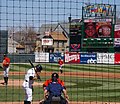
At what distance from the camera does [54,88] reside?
31.8ft

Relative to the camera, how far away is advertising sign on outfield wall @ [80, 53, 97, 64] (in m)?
43.8

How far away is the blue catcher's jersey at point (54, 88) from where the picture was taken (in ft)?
31.5

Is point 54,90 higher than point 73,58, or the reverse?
point 54,90

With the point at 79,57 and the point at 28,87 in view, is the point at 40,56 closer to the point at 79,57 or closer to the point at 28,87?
the point at 79,57

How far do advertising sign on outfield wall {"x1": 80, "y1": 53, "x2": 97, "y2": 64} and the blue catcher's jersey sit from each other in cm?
3410

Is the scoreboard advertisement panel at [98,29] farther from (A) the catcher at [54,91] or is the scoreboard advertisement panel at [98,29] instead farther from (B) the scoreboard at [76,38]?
(A) the catcher at [54,91]

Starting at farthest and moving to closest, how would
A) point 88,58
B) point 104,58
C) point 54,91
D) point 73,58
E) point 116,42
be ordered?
point 116,42 < point 73,58 < point 88,58 < point 104,58 < point 54,91

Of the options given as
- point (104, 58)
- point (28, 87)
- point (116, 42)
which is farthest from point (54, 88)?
point (116, 42)

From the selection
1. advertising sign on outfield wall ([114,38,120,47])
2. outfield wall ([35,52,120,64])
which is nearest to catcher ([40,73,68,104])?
outfield wall ([35,52,120,64])

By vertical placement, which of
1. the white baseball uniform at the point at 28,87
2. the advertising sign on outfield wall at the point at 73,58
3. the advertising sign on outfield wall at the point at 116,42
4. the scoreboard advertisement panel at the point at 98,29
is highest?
the scoreboard advertisement panel at the point at 98,29

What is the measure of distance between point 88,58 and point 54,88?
35.3m

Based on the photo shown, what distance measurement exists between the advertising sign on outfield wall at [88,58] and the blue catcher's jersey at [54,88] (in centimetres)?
3410

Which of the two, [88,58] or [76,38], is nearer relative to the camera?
[88,58]

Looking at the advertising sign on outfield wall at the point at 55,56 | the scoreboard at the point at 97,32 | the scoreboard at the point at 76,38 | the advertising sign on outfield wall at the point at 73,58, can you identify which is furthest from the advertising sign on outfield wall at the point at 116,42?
the advertising sign on outfield wall at the point at 55,56
